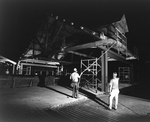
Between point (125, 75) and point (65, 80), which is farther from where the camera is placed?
point (125, 75)

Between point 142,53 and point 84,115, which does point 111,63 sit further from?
point 84,115

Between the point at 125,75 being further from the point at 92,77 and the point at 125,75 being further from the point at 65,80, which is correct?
the point at 65,80

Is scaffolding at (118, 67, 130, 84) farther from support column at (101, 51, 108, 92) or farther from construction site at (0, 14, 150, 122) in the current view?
support column at (101, 51, 108, 92)

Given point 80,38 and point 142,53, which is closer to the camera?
point 80,38

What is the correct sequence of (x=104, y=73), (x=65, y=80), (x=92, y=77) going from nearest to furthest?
(x=104, y=73) < (x=92, y=77) < (x=65, y=80)

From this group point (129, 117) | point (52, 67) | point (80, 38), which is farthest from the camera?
Answer: point (52, 67)

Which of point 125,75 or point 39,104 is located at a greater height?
point 125,75

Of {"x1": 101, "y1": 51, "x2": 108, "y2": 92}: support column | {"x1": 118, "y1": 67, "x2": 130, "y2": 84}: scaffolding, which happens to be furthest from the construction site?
{"x1": 118, "y1": 67, "x2": 130, "y2": 84}: scaffolding

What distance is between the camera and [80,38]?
1044cm

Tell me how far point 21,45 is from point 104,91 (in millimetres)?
9981

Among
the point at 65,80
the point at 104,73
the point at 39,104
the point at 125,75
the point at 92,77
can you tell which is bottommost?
the point at 39,104

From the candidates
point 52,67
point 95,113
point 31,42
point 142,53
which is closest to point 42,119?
point 95,113

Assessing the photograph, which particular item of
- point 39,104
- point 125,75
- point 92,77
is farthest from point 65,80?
point 125,75

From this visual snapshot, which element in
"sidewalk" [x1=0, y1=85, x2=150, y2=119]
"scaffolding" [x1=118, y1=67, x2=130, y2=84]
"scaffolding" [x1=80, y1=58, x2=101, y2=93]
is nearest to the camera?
"sidewalk" [x1=0, y1=85, x2=150, y2=119]
